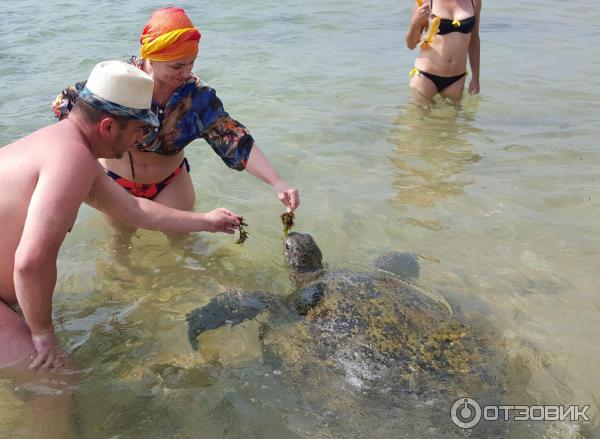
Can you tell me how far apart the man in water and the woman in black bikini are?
15.4 ft

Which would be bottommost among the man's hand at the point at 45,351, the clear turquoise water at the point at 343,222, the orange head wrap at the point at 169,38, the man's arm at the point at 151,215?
the clear turquoise water at the point at 343,222

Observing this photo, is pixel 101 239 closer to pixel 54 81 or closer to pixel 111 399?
pixel 111 399

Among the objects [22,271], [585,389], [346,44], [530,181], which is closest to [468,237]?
[530,181]

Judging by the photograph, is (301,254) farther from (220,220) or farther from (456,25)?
(456,25)

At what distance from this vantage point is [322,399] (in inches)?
106

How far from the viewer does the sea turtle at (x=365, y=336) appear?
2.63 m

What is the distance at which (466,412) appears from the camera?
254 cm

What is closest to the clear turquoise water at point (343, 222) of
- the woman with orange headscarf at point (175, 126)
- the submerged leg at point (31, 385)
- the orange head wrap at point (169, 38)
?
the submerged leg at point (31, 385)

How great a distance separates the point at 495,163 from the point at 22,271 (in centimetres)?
472

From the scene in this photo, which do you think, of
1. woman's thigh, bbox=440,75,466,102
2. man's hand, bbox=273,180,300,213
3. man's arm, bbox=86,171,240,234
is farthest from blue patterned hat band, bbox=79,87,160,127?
woman's thigh, bbox=440,75,466,102

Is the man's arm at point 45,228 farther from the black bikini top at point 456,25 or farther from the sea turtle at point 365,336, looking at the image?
the black bikini top at point 456,25

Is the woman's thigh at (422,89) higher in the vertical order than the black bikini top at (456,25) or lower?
lower

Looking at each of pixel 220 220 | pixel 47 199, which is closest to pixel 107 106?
pixel 47 199

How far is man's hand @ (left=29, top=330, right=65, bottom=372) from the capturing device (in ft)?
8.46
